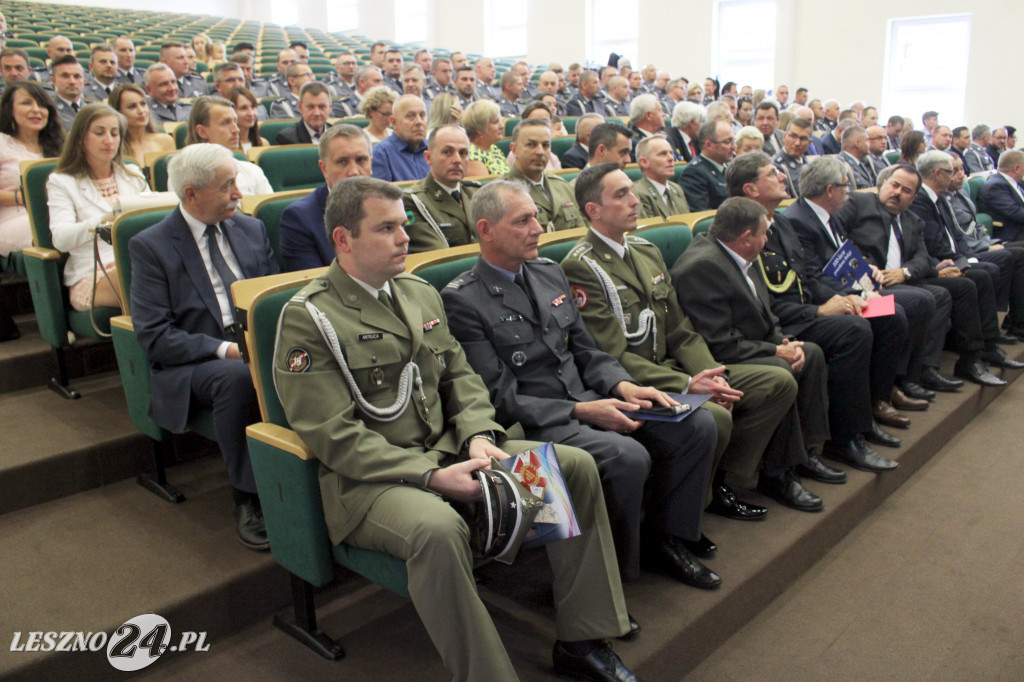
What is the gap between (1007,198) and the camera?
470cm

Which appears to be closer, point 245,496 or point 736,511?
point 245,496

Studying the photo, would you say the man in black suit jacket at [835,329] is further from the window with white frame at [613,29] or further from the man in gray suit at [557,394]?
the window with white frame at [613,29]

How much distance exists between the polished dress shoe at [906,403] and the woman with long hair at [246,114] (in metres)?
2.98

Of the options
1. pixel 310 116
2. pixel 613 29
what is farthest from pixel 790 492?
pixel 613 29

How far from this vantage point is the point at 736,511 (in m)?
2.17

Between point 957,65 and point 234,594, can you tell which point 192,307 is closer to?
point 234,594

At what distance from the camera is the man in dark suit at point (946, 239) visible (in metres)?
3.59

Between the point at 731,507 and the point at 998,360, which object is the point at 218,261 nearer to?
the point at 731,507

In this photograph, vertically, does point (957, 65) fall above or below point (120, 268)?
above

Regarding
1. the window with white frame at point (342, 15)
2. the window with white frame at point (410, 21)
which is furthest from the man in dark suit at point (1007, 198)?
the window with white frame at point (342, 15)

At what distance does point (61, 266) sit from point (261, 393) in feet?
4.27

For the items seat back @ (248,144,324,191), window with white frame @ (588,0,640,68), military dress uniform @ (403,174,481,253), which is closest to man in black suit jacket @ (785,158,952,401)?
military dress uniform @ (403,174,481,253)

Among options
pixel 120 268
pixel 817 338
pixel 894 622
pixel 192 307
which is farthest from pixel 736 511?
pixel 120 268

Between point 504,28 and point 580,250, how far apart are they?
1417cm
